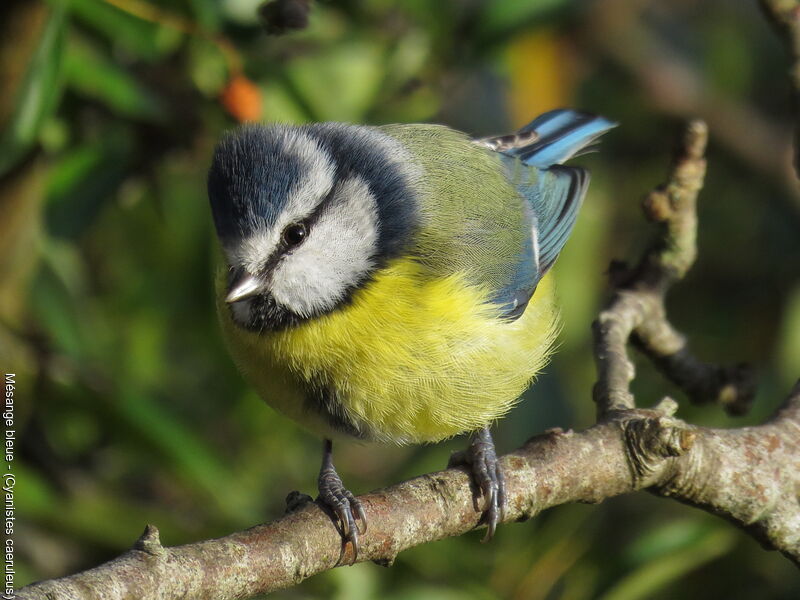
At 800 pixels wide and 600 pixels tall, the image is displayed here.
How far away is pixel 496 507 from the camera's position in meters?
1.51

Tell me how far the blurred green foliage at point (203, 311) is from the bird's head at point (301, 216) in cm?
32

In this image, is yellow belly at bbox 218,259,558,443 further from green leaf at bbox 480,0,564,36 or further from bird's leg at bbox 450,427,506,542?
green leaf at bbox 480,0,564,36

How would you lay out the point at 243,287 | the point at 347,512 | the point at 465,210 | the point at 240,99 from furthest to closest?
the point at 240,99 → the point at 465,210 → the point at 243,287 → the point at 347,512

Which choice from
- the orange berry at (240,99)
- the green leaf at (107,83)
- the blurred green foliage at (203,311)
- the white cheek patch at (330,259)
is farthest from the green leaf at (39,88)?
the white cheek patch at (330,259)

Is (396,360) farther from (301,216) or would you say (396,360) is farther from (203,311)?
(203,311)

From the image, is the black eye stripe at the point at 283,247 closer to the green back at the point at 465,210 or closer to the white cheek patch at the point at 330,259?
the white cheek patch at the point at 330,259

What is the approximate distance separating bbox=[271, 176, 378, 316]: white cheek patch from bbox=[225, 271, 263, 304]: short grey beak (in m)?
0.04

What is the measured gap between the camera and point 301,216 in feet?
5.46

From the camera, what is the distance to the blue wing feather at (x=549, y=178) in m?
2.07

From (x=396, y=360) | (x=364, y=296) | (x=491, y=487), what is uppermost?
(x=364, y=296)

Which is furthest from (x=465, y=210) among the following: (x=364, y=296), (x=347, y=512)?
(x=347, y=512)

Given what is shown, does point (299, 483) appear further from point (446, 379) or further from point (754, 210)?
point (754, 210)

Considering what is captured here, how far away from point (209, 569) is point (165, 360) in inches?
48.3

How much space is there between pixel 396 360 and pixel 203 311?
2.27ft
